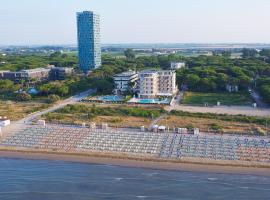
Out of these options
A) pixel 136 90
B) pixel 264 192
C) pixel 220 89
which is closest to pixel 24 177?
pixel 264 192

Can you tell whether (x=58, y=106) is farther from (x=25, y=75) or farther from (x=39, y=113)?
(x=25, y=75)

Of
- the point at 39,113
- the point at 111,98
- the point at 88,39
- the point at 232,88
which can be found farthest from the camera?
the point at 88,39

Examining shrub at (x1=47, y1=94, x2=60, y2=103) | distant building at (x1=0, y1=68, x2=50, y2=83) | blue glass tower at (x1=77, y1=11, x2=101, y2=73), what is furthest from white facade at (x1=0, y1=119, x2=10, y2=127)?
blue glass tower at (x1=77, y1=11, x2=101, y2=73)

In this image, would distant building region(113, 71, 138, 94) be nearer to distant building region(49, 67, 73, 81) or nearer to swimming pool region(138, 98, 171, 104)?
swimming pool region(138, 98, 171, 104)

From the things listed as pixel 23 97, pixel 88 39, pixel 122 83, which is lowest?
pixel 23 97

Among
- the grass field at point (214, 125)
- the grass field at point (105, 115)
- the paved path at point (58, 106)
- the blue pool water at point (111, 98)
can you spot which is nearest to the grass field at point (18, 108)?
the paved path at point (58, 106)

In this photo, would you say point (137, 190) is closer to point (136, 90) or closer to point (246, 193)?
point (246, 193)

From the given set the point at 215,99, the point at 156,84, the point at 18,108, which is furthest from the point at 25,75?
the point at 215,99

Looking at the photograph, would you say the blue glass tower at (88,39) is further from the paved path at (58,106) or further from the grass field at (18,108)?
the grass field at (18,108)
